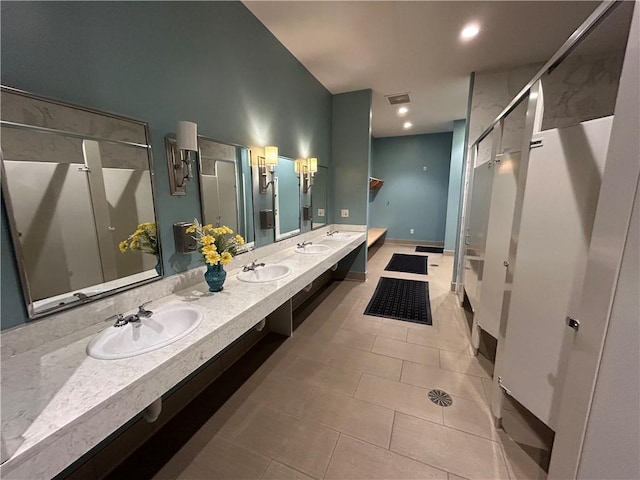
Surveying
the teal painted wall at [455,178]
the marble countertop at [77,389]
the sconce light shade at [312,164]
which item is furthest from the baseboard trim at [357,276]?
the marble countertop at [77,389]

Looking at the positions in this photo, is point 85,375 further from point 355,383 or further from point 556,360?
point 556,360

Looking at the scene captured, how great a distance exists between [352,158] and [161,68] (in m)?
2.90

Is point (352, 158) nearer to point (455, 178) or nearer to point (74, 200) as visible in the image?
point (455, 178)

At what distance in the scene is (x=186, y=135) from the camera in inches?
61.0

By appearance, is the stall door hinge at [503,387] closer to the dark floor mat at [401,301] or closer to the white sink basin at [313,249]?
the dark floor mat at [401,301]

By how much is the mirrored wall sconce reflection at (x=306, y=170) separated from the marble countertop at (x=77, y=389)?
2.21 metres

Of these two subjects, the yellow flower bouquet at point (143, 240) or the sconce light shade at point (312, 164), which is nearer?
the yellow flower bouquet at point (143, 240)

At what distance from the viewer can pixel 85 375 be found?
3.05 ft

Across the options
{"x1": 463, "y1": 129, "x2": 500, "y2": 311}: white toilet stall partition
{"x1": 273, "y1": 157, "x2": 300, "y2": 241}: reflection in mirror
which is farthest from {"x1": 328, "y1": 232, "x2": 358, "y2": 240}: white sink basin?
{"x1": 463, "y1": 129, "x2": 500, "y2": 311}: white toilet stall partition

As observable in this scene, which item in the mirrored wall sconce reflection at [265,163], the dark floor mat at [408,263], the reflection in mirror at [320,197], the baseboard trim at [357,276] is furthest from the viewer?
the dark floor mat at [408,263]

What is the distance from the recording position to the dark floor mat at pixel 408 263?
15.8ft

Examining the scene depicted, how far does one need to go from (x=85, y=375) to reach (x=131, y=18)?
1716mm

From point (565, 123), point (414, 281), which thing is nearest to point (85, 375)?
point (414, 281)

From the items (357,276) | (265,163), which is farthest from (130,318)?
(357,276)
